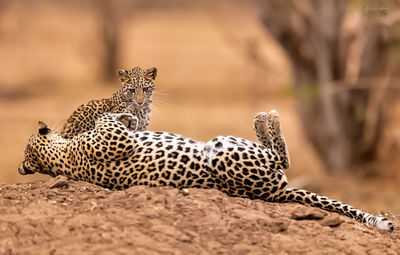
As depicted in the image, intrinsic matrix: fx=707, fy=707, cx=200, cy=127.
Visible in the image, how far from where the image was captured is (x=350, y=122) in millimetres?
13656

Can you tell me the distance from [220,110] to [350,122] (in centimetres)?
816

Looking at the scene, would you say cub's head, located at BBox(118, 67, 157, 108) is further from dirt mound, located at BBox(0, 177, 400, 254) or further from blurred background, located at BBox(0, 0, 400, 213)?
dirt mound, located at BBox(0, 177, 400, 254)

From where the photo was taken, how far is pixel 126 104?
5.82 meters

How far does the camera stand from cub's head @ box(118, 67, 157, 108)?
18.9 feet

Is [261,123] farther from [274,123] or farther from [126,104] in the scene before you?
[126,104]

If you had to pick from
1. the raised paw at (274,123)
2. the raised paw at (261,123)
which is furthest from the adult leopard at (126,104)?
Answer: the raised paw at (274,123)

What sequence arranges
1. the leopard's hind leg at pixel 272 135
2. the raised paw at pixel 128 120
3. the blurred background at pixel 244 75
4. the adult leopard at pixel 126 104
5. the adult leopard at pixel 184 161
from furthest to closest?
the blurred background at pixel 244 75
the adult leopard at pixel 126 104
the raised paw at pixel 128 120
the leopard's hind leg at pixel 272 135
the adult leopard at pixel 184 161

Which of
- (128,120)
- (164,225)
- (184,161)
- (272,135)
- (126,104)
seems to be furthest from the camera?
(126,104)

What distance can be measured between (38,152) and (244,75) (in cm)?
1996

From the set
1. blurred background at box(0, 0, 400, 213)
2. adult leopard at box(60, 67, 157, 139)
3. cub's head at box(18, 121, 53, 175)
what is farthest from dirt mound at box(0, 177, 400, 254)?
blurred background at box(0, 0, 400, 213)

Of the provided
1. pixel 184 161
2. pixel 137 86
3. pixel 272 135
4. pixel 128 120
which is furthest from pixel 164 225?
pixel 137 86

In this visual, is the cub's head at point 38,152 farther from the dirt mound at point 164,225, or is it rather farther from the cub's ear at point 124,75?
the cub's ear at point 124,75

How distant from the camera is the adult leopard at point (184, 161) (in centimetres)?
537

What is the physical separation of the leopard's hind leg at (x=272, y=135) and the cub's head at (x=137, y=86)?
3.01ft
